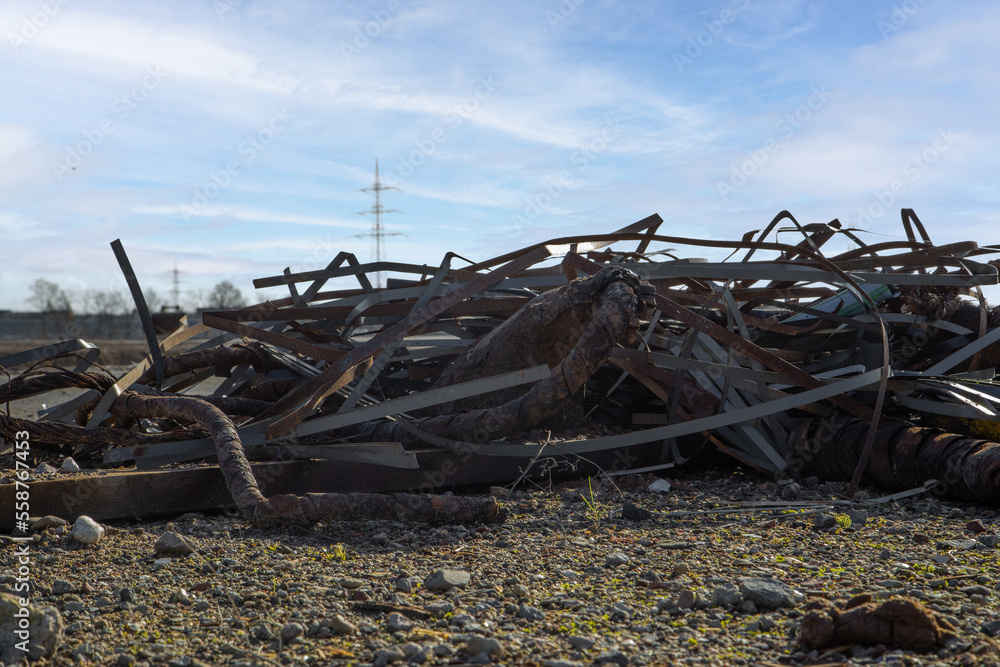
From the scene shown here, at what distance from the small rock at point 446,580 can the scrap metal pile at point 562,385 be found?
66 centimetres

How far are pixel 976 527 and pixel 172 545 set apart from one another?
9.28ft

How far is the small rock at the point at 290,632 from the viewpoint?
1.76 metres

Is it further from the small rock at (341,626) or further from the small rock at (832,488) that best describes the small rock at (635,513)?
the small rock at (341,626)

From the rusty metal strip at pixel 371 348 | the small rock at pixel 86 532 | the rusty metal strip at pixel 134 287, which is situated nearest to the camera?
the small rock at pixel 86 532

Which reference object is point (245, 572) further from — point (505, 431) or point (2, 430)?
point (2, 430)

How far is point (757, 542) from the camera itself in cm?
254

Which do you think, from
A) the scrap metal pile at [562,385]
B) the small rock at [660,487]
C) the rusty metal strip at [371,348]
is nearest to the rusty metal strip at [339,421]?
the scrap metal pile at [562,385]

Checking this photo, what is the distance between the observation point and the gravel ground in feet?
5.54

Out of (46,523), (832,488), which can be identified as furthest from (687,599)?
(46,523)

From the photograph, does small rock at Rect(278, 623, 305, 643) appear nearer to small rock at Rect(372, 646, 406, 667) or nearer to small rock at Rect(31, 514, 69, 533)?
small rock at Rect(372, 646, 406, 667)

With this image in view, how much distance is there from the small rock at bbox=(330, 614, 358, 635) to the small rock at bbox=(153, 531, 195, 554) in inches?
32.2

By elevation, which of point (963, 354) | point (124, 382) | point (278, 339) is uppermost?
point (278, 339)

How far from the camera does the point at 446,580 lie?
208 cm

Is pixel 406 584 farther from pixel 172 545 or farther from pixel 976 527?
pixel 976 527
